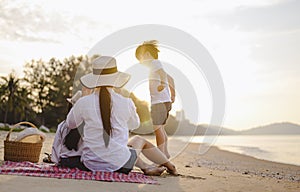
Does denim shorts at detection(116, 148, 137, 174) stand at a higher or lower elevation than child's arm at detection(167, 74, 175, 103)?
lower

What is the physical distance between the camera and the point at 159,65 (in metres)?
5.90

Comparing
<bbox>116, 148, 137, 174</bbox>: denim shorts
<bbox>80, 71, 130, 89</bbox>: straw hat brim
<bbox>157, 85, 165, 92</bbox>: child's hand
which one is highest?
<bbox>157, 85, 165, 92</bbox>: child's hand

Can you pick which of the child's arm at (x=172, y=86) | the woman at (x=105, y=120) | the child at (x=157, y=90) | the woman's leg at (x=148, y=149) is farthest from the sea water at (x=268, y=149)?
the woman at (x=105, y=120)

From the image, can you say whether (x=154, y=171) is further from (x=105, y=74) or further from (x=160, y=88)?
(x=160, y=88)

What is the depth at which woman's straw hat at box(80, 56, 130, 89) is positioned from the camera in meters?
4.24

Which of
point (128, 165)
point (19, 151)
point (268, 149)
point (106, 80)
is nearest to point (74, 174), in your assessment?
point (128, 165)

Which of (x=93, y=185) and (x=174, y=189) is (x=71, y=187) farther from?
(x=174, y=189)

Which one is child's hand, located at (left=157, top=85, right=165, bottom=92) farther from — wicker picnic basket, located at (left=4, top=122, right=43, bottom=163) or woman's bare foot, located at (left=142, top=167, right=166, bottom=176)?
wicker picnic basket, located at (left=4, top=122, right=43, bottom=163)

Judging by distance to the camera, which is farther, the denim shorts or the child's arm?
the child's arm

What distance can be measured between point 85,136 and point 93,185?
736 millimetres

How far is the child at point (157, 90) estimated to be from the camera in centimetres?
583

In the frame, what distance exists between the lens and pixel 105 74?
4.29 m

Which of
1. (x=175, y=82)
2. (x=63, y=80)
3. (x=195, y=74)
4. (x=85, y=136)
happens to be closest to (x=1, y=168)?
(x=85, y=136)

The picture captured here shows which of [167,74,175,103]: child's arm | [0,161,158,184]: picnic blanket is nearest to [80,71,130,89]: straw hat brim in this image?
[0,161,158,184]: picnic blanket
